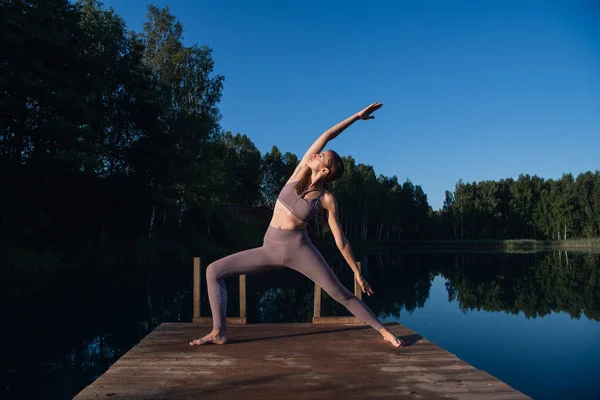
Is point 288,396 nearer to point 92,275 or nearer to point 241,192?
point 92,275

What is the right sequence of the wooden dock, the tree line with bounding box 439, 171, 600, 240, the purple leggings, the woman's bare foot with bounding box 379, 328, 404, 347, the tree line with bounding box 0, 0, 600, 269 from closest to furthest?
the wooden dock < the purple leggings < the woman's bare foot with bounding box 379, 328, 404, 347 < the tree line with bounding box 0, 0, 600, 269 < the tree line with bounding box 439, 171, 600, 240

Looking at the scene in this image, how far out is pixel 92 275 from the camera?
1989 centimetres

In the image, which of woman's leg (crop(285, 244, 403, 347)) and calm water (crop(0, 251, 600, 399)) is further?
calm water (crop(0, 251, 600, 399))

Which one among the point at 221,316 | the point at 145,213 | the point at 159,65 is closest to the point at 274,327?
the point at 221,316

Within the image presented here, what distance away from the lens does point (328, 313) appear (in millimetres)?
14227

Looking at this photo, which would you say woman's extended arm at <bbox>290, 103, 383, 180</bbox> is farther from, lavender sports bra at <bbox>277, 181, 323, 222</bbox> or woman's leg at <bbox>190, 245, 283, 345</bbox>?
woman's leg at <bbox>190, 245, 283, 345</bbox>

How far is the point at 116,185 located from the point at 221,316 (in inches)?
848

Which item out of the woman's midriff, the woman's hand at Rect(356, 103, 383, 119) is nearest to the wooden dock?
the woman's midriff

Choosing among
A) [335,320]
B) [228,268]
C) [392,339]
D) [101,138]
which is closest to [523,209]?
[101,138]

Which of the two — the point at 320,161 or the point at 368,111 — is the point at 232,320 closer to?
the point at 320,161

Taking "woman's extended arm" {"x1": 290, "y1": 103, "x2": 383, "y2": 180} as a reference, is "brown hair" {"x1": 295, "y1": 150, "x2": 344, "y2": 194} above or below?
below

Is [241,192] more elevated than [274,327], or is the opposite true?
[241,192]

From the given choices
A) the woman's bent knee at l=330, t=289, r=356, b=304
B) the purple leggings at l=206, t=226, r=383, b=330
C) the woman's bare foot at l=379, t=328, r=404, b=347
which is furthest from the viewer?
the woman's bare foot at l=379, t=328, r=404, b=347

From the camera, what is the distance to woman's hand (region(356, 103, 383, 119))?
4750 millimetres
